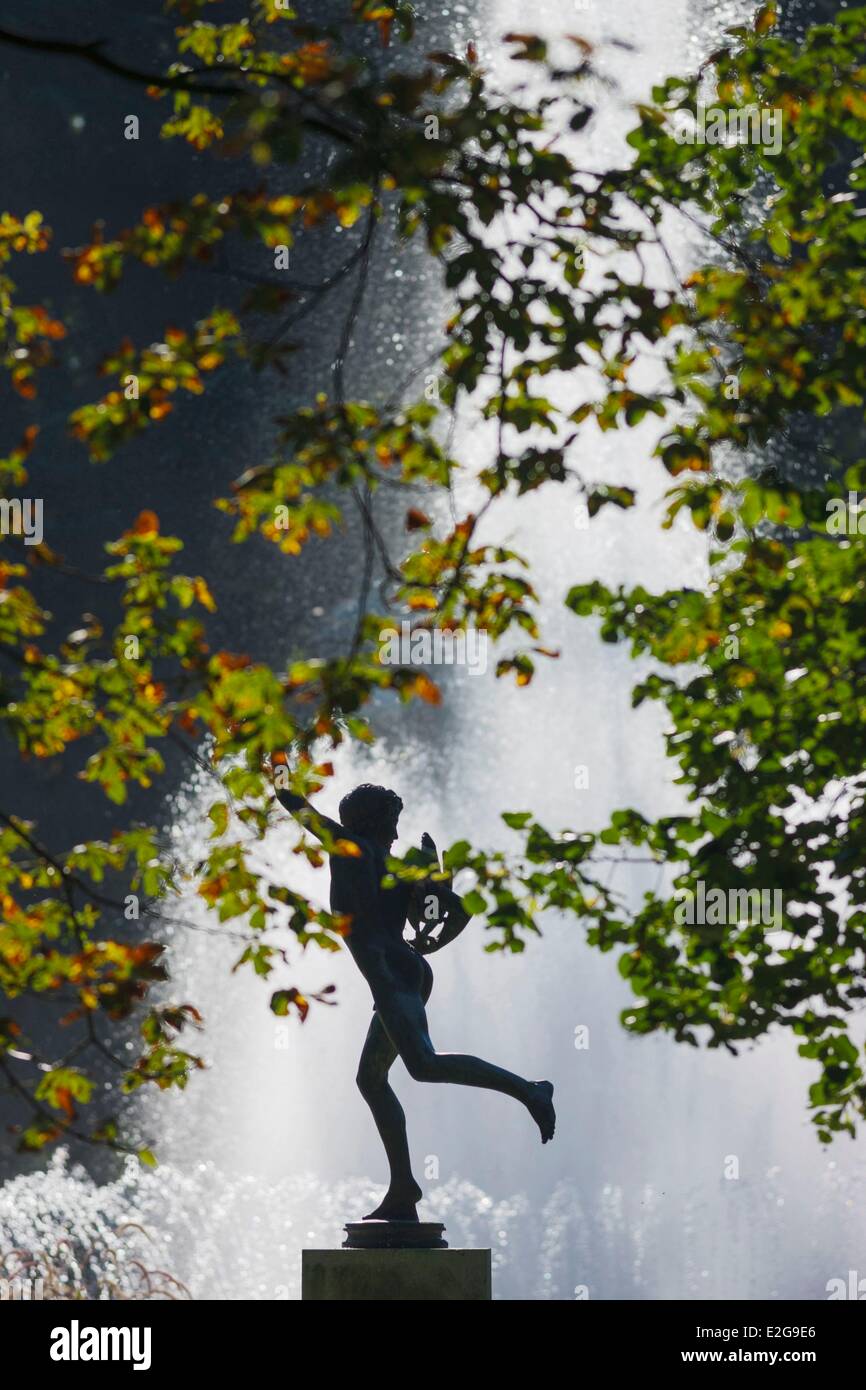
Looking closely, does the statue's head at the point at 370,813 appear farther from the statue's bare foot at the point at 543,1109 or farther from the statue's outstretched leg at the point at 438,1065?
the statue's bare foot at the point at 543,1109

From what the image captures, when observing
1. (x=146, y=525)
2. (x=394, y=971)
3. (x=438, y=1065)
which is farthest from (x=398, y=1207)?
(x=146, y=525)

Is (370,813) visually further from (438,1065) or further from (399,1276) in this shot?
(399,1276)

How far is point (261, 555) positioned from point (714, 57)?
18032mm

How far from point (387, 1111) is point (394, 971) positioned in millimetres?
609

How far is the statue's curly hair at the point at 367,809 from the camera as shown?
826cm

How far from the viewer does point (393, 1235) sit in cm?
779

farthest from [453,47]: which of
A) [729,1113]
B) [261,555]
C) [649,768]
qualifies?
[729,1113]

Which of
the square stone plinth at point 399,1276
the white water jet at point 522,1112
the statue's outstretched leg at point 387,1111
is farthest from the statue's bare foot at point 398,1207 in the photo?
the white water jet at point 522,1112

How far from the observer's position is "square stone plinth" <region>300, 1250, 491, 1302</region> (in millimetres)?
7590

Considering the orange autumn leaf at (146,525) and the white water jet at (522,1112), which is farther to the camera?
the white water jet at (522,1112)

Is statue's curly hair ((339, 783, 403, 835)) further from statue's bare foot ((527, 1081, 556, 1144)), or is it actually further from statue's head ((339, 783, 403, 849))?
statue's bare foot ((527, 1081, 556, 1144))

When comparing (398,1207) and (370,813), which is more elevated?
(370,813)

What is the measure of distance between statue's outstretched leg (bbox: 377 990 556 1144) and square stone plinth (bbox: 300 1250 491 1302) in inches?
26.5

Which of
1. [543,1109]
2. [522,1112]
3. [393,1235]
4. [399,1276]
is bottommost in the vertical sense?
[399,1276]
